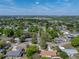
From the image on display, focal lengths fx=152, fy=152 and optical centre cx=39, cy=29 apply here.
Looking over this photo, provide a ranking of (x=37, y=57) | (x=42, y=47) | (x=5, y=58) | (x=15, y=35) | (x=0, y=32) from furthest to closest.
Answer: (x=0, y=32), (x=15, y=35), (x=42, y=47), (x=5, y=58), (x=37, y=57)

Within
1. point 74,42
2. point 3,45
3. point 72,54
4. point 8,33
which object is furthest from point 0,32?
point 72,54

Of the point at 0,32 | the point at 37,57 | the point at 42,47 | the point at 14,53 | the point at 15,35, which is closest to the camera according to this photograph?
the point at 37,57

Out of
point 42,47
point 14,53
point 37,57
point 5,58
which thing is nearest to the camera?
point 37,57

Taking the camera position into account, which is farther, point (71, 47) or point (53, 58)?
point (71, 47)

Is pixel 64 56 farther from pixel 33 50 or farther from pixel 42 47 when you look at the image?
pixel 42 47

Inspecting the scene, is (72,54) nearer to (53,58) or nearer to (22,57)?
(53,58)

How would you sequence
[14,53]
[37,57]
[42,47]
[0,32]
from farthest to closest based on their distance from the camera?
[0,32]
[42,47]
[14,53]
[37,57]

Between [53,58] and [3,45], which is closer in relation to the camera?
[53,58]

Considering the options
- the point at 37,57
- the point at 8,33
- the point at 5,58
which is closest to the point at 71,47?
the point at 37,57
